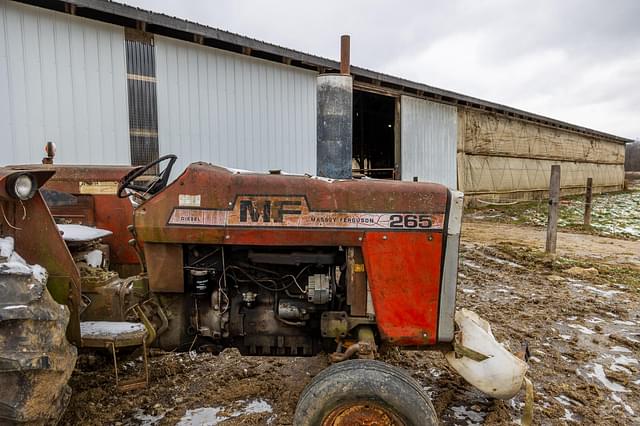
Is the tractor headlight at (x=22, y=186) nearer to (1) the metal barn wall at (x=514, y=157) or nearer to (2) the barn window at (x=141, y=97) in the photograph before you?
(2) the barn window at (x=141, y=97)

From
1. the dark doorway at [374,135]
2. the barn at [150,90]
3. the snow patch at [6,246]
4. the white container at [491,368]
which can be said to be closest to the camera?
the snow patch at [6,246]

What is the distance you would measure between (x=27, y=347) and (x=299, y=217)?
1146 mm

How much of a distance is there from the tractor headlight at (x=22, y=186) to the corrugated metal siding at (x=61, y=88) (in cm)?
376

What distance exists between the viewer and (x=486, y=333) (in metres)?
2.24

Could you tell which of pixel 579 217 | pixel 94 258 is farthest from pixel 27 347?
pixel 579 217

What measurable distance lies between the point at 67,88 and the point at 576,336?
18.9 ft

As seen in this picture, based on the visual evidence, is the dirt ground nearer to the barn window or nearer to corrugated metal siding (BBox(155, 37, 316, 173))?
the barn window

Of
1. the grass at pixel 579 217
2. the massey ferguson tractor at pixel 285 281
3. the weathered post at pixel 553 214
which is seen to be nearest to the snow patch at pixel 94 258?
the massey ferguson tractor at pixel 285 281

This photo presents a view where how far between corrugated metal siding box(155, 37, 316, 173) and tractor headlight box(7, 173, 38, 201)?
4.37m

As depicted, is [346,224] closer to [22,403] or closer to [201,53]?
[22,403]

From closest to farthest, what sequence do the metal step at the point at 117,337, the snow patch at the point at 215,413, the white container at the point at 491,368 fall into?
the metal step at the point at 117,337, the white container at the point at 491,368, the snow patch at the point at 215,413

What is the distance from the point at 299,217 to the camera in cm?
205

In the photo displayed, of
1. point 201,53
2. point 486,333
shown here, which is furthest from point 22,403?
point 201,53

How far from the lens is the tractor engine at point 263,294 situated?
2.14 meters
